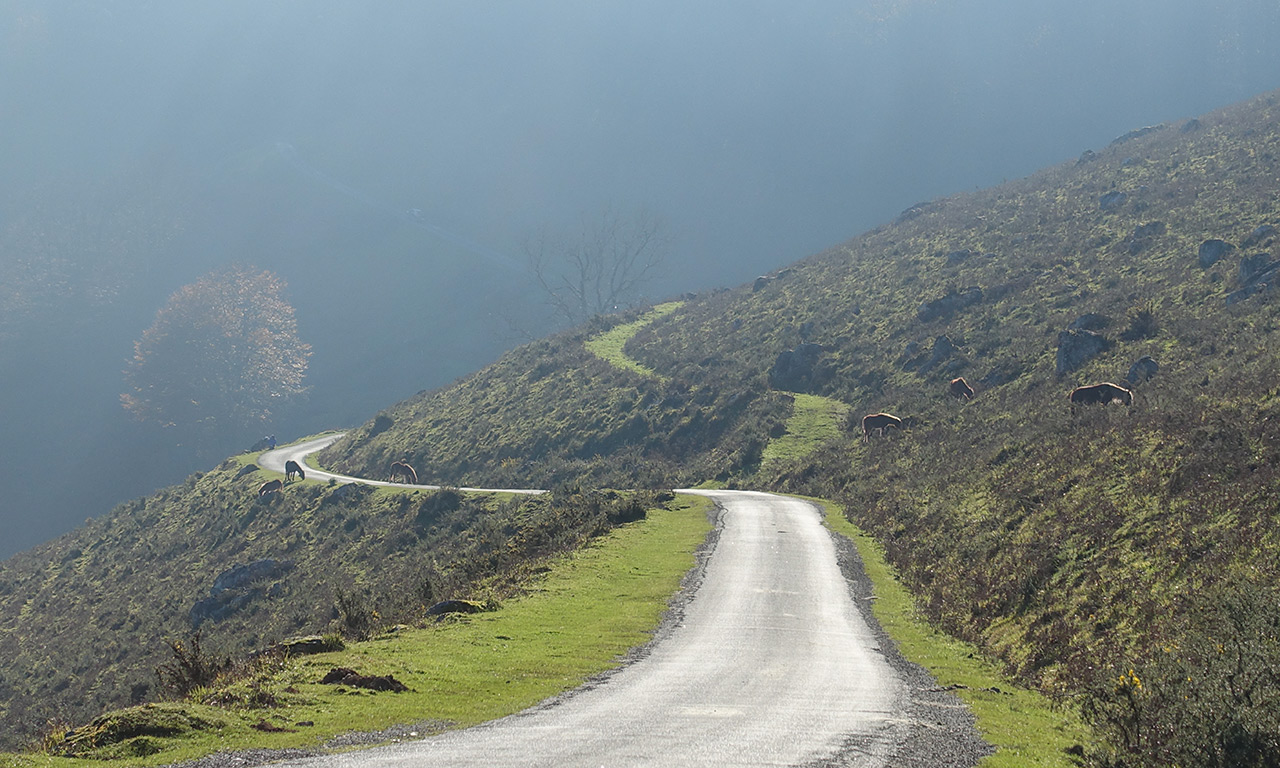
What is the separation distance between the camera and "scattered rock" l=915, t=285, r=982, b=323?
170ft

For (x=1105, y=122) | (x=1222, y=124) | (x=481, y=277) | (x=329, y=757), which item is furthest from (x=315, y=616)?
(x=1105, y=122)

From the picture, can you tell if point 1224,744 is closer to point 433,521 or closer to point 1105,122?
point 433,521

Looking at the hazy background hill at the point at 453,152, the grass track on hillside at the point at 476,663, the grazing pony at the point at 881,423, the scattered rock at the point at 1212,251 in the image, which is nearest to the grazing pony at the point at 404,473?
the grazing pony at the point at 881,423

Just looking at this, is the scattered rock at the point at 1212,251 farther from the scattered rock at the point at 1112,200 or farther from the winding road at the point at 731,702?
the winding road at the point at 731,702

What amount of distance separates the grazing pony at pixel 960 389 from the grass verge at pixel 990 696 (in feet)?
62.0

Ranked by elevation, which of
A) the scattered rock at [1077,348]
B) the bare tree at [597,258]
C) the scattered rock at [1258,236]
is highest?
the bare tree at [597,258]

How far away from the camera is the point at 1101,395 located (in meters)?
27.8

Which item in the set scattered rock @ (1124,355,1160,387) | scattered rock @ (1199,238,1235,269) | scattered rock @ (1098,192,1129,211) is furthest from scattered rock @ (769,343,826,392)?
scattered rock @ (1124,355,1160,387)

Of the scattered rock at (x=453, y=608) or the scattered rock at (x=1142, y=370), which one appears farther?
the scattered rock at (x=1142, y=370)

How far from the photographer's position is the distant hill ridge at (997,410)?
16078 mm

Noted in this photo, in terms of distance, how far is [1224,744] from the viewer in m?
7.76

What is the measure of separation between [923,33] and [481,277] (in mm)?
108958

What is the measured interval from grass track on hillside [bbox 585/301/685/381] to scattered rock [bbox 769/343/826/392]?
9521mm

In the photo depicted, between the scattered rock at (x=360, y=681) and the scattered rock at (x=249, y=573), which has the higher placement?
the scattered rock at (x=360, y=681)
